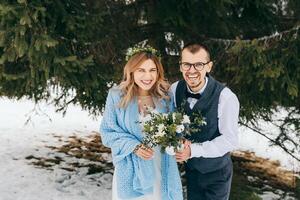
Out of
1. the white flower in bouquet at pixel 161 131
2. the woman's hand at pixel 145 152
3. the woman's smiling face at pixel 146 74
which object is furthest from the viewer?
the woman's smiling face at pixel 146 74

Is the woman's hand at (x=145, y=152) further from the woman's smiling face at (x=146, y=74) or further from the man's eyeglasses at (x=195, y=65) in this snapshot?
the man's eyeglasses at (x=195, y=65)

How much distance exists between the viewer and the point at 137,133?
341cm

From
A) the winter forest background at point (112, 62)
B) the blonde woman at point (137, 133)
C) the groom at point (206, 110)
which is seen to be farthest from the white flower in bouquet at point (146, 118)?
the winter forest background at point (112, 62)

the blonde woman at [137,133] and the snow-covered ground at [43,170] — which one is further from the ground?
the blonde woman at [137,133]

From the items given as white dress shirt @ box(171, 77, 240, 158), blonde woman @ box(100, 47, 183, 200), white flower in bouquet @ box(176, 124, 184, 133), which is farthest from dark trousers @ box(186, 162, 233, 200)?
white flower in bouquet @ box(176, 124, 184, 133)

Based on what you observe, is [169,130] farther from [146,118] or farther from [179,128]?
[146,118]

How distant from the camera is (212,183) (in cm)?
346

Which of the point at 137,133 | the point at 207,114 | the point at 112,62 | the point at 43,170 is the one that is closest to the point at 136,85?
the point at 137,133

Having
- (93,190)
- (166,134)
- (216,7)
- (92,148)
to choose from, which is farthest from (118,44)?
(92,148)

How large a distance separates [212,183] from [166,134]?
659 millimetres

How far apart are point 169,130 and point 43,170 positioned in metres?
4.94

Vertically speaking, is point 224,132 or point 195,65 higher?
point 195,65

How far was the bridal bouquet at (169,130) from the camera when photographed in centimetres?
314

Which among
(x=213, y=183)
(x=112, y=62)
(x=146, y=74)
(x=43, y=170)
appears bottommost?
(x=43, y=170)
